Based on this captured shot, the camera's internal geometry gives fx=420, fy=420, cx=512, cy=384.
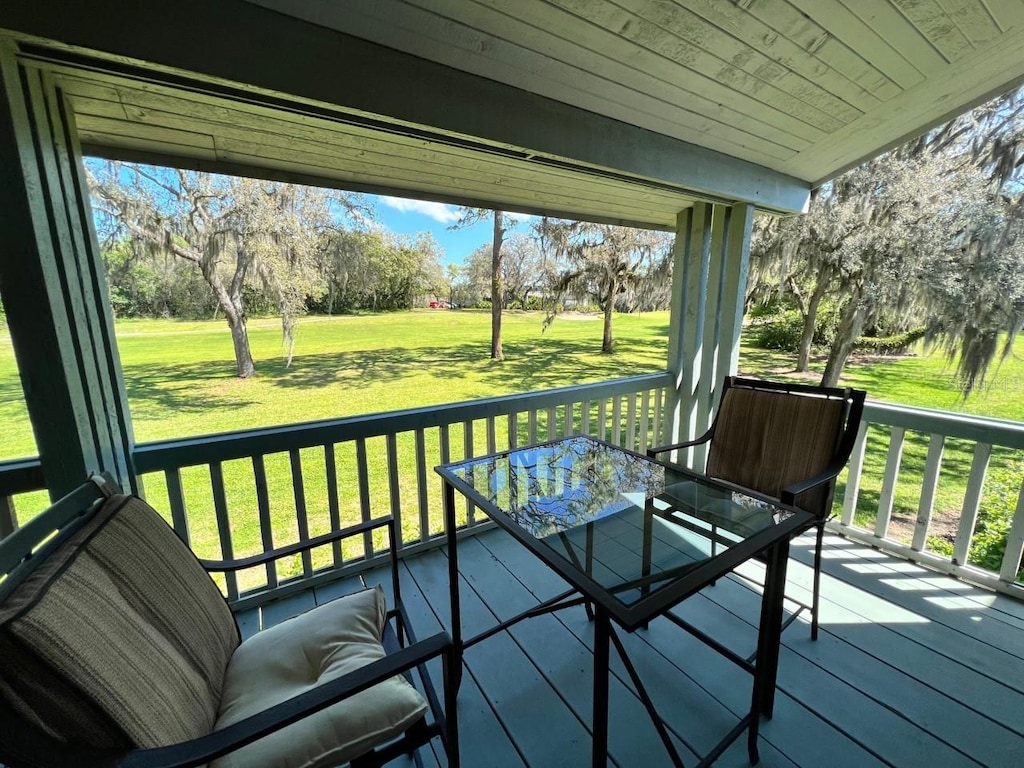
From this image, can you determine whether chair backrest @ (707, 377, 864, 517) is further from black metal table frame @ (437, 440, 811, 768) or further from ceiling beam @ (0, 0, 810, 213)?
ceiling beam @ (0, 0, 810, 213)

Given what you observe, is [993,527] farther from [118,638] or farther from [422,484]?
[118,638]

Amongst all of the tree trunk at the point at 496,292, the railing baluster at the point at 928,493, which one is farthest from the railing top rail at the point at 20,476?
the tree trunk at the point at 496,292

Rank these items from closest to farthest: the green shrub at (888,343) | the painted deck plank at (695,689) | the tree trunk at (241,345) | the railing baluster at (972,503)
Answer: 1. the painted deck plank at (695,689)
2. the railing baluster at (972,503)
3. the green shrub at (888,343)
4. the tree trunk at (241,345)

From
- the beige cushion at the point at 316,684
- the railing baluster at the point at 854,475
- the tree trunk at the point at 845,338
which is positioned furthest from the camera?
the tree trunk at the point at 845,338

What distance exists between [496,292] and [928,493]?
8752mm

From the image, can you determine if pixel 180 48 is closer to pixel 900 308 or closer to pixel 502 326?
pixel 900 308

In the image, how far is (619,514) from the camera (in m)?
1.61

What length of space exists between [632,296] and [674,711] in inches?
329

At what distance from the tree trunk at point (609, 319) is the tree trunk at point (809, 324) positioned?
3511mm

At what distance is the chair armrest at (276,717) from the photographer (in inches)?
28.4

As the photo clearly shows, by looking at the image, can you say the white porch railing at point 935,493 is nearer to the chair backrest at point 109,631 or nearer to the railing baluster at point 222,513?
the chair backrest at point 109,631

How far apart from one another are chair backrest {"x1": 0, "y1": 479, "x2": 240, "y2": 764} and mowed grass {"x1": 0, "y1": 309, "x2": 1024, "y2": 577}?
0.72 m

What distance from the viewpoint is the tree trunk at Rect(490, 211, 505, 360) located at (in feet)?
30.5

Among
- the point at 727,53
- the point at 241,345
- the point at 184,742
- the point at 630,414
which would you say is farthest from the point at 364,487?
the point at 241,345
